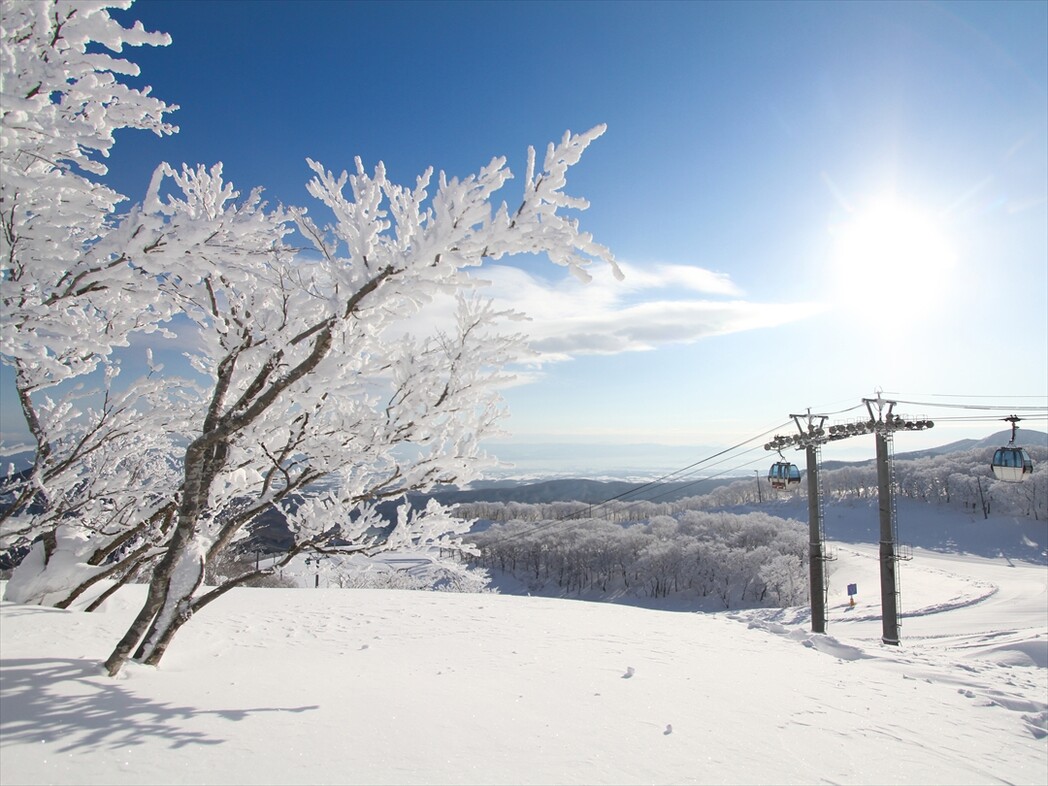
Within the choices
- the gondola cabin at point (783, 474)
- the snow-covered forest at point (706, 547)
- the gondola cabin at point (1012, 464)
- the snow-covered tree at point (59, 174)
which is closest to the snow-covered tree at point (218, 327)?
the snow-covered tree at point (59, 174)

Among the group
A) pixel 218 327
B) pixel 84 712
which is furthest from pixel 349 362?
pixel 84 712

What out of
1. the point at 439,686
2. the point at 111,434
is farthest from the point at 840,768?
the point at 111,434

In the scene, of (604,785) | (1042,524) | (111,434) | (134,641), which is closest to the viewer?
(604,785)

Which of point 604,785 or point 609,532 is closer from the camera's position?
point 604,785

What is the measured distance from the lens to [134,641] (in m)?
4.42

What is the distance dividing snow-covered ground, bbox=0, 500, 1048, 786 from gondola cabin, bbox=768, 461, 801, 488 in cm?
747

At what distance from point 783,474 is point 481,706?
50.0ft

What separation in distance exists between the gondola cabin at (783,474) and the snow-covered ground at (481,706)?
747 centimetres

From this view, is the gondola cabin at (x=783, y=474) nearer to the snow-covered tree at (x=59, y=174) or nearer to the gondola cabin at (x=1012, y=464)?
the gondola cabin at (x=1012, y=464)

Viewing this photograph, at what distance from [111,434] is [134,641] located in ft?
6.94

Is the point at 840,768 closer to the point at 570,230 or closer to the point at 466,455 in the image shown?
the point at 466,455

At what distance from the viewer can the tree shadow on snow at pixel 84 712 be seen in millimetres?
2996

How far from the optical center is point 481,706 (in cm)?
415

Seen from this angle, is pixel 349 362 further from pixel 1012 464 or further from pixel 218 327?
pixel 1012 464
